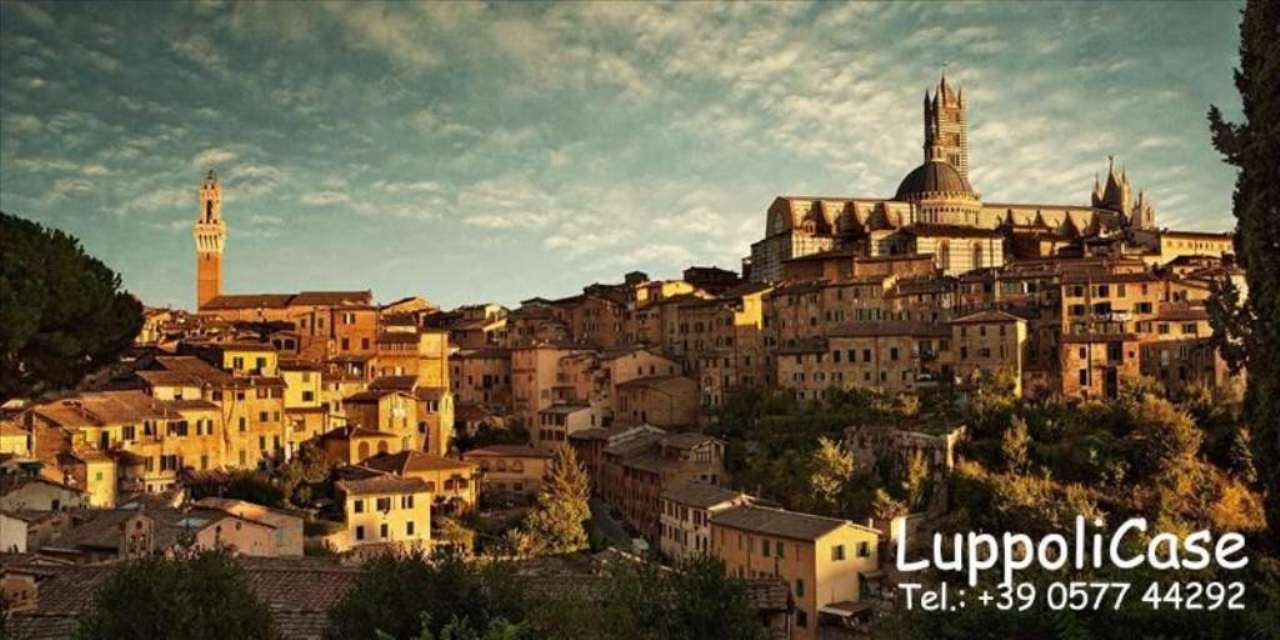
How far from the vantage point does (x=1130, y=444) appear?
43000 millimetres

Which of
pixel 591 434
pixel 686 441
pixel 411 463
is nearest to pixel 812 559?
pixel 686 441

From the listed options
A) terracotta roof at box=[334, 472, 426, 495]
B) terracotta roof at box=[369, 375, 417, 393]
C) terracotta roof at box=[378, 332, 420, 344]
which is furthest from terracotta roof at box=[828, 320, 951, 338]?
terracotta roof at box=[378, 332, 420, 344]

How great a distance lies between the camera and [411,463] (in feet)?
151

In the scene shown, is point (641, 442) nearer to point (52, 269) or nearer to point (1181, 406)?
point (1181, 406)

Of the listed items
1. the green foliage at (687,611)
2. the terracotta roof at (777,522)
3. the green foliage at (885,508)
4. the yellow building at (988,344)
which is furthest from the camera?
the yellow building at (988,344)

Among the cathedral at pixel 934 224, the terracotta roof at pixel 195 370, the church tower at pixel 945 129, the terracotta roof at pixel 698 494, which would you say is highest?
the church tower at pixel 945 129

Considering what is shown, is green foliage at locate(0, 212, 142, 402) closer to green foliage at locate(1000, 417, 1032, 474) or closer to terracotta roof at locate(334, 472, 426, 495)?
terracotta roof at locate(334, 472, 426, 495)

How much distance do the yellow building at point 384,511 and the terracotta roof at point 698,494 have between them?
10.1 m

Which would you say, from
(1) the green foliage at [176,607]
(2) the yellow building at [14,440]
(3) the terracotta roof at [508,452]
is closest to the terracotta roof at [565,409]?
(3) the terracotta roof at [508,452]

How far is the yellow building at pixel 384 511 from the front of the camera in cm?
4112

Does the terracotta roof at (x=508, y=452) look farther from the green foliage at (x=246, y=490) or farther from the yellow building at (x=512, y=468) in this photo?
the green foliage at (x=246, y=490)

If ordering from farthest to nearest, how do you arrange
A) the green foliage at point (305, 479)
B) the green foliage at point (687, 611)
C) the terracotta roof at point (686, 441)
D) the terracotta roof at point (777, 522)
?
1. the terracotta roof at point (686, 441)
2. the green foliage at point (305, 479)
3. the terracotta roof at point (777, 522)
4. the green foliage at point (687, 611)

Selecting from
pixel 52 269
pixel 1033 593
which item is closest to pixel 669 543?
pixel 1033 593

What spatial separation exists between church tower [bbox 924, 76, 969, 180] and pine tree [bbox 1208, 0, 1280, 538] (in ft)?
242
